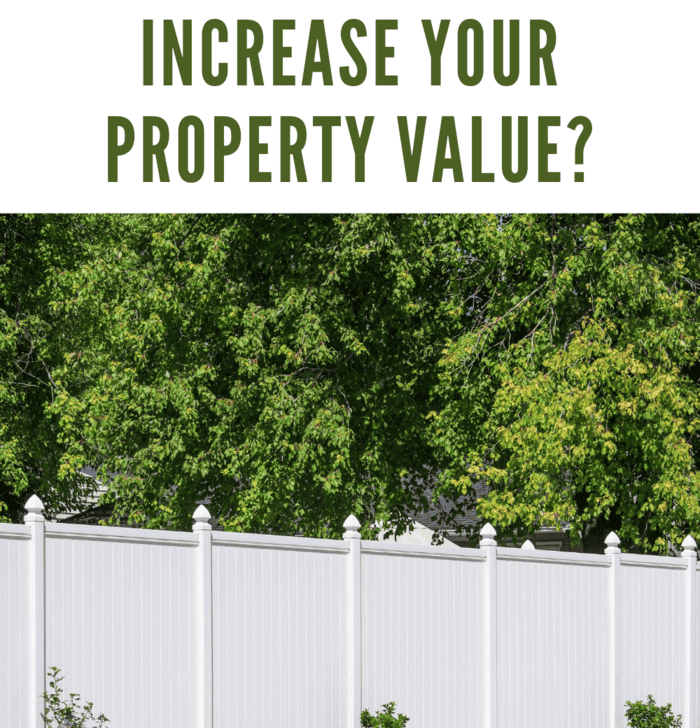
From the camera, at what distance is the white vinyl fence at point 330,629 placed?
7.20 m

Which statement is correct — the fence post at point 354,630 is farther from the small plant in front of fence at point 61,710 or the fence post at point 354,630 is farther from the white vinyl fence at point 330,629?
the small plant in front of fence at point 61,710

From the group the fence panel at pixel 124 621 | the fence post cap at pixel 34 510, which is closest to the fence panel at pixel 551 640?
the fence panel at pixel 124 621

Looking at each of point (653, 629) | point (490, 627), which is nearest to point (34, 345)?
point (653, 629)

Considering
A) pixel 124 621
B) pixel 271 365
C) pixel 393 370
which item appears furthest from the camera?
pixel 393 370

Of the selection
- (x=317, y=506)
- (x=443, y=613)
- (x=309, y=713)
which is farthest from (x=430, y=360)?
(x=309, y=713)

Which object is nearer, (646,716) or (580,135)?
(646,716)

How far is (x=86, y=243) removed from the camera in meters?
23.1

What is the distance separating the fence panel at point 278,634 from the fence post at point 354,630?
0.05 meters

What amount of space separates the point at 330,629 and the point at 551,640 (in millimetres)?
2768

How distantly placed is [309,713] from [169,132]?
5.57 m

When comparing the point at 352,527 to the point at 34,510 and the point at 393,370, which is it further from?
the point at 393,370

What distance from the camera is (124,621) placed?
7.53 meters

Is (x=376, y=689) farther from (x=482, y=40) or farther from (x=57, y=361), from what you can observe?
(x=57, y=361)

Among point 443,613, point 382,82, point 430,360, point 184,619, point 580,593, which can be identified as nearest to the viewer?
point 184,619
